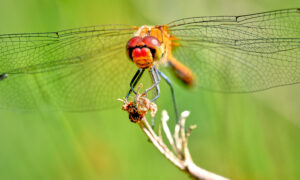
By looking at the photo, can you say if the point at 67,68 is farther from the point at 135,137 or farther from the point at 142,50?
the point at 142,50

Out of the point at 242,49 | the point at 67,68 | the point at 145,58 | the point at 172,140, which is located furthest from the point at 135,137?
the point at 172,140

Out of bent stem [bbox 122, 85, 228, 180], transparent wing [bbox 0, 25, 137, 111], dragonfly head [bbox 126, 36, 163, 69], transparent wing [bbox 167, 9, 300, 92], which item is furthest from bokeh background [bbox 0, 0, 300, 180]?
bent stem [bbox 122, 85, 228, 180]

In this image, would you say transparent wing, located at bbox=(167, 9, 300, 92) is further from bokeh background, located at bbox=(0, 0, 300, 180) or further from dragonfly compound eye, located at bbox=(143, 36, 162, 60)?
dragonfly compound eye, located at bbox=(143, 36, 162, 60)

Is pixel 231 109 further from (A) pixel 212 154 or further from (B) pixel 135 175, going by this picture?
(B) pixel 135 175

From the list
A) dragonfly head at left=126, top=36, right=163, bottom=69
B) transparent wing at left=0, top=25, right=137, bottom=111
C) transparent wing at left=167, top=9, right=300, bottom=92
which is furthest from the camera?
transparent wing at left=0, top=25, right=137, bottom=111

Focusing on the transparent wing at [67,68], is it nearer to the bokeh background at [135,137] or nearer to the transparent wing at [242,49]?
the bokeh background at [135,137]

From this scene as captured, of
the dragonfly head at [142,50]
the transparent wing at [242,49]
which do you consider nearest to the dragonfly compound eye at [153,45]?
the dragonfly head at [142,50]
